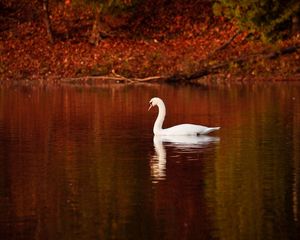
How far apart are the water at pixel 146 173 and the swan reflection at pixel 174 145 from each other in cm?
2

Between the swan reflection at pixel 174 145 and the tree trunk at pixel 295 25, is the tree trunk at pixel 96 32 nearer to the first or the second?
the tree trunk at pixel 295 25

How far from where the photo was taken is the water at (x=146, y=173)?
1313cm

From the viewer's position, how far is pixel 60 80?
39688 mm

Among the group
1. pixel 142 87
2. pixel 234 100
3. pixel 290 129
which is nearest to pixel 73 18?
pixel 142 87

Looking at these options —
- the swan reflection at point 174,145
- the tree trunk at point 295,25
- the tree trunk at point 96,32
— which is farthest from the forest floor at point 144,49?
the swan reflection at point 174,145

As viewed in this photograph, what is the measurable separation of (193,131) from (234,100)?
8767 millimetres

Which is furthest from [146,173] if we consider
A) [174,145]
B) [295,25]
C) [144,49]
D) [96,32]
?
[96,32]

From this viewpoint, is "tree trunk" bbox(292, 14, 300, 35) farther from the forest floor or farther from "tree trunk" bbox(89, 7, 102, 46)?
"tree trunk" bbox(89, 7, 102, 46)

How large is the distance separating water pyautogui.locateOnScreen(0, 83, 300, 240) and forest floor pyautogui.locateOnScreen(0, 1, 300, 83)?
827 centimetres

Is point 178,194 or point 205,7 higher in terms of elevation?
point 205,7

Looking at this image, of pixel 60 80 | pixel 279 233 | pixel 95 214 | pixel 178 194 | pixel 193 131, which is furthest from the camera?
pixel 60 80

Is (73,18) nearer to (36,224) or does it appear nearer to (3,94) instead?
(3,94)

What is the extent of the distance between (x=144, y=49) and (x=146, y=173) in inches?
953

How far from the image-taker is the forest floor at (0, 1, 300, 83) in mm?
38656
